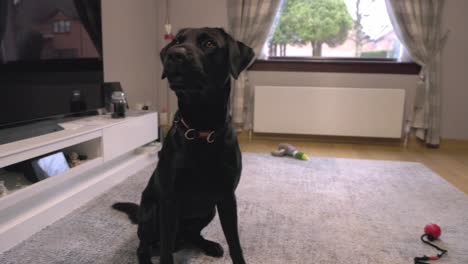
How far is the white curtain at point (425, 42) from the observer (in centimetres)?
342

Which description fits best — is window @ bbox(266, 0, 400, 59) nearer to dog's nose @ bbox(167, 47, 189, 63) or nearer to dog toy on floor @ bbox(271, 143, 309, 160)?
dog toy on floor @ bbox(271, 143, 309, 160)

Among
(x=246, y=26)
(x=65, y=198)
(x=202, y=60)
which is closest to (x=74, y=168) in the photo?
(x=65, y=198)

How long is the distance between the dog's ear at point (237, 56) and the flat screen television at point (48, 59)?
1148 mm

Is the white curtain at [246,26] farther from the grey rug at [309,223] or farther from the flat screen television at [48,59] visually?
the flat screen television at [48,59]

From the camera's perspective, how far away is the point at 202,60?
108cm

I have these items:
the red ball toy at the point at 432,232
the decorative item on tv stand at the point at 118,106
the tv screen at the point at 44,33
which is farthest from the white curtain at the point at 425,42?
the tv screen at the point at 44,33

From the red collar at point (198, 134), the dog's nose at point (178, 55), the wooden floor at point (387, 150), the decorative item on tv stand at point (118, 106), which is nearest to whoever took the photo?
the dog's nose at point (178, 55)

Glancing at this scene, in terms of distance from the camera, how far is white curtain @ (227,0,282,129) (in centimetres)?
364

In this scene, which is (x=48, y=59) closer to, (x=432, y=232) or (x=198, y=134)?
(x=198, y=134)

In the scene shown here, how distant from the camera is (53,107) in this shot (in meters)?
2.00

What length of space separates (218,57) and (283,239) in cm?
90

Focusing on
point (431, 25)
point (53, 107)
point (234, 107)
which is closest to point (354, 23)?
point (431, 25)

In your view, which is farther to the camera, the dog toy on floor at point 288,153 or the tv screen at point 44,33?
the dog toy on floor at point 288,153

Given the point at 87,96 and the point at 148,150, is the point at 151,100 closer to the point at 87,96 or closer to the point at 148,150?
the point at 148,150
